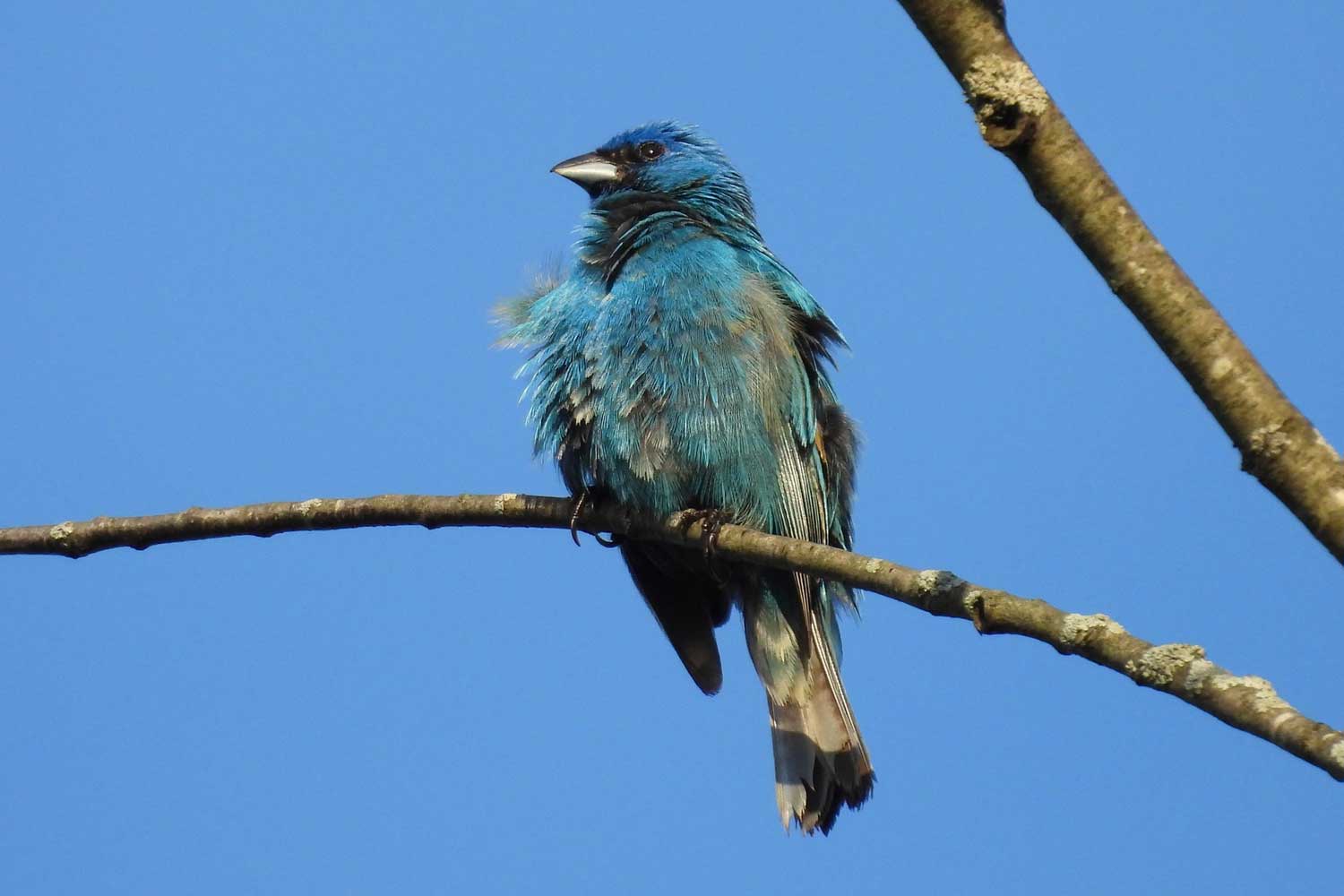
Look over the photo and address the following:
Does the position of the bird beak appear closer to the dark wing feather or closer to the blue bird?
the blue bird

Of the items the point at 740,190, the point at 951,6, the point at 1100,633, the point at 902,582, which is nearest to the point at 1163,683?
the point at 1100,633

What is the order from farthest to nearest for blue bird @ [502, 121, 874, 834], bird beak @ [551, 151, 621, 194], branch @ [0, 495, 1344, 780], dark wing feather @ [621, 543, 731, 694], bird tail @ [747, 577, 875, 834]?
bird beak @ [551, 151, 621, 194] → dark wing feather @ [621, 543, 731, 694] → bird tail @ [747, 577, 875, 834] → blue bird @ [502, 121, 874, 834] → branch @ [0, 495, 1344, 780]

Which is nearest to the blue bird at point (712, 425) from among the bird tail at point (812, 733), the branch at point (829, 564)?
the bird tail at point (812, 733)

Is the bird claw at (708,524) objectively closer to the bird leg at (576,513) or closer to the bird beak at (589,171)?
the bird leg at (576,513)

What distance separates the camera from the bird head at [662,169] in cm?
668

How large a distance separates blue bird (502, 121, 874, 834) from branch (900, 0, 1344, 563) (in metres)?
3.11

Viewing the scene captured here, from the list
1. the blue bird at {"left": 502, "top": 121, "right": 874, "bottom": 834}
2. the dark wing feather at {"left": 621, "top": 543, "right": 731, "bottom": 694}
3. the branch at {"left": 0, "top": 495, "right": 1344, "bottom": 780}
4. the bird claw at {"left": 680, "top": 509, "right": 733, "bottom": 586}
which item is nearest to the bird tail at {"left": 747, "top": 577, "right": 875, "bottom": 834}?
the blue bird at {"left": 502, "top": 121, "right": 874, "bottom": 834}

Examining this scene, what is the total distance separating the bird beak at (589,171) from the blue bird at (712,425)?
0.36 metres

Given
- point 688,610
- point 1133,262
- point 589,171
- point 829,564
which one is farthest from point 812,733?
point 1133,262

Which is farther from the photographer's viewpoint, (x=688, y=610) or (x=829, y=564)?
(x=688, y=610)

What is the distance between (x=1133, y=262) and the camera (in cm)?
236

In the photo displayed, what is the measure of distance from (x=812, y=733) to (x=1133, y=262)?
154 inches

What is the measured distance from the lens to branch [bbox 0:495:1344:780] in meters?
2.48

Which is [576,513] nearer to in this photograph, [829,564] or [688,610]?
[688,610]
